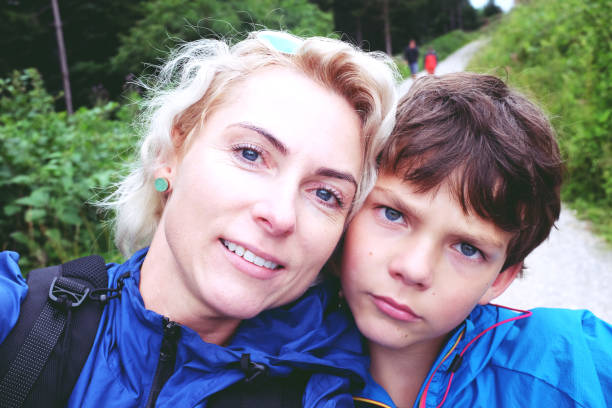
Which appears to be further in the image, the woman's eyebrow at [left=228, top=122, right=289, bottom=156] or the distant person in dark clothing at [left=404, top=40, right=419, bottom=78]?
the distant person in dark clothing at [left=404, top=40, right=419, bottom=78]

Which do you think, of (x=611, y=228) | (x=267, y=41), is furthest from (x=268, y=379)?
(x=611, y=228)

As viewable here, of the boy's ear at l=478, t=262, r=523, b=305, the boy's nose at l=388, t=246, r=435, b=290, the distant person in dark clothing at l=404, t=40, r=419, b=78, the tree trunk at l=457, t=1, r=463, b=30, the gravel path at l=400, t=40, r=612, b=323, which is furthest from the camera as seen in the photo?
the tree trunk at l=457, t=1, r=463, b=30

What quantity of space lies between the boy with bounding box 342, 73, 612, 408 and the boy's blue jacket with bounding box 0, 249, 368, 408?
20cm

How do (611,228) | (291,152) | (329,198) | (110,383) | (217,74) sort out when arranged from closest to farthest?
(110,383)
(291,152)
(329,198)
(217,74)
(611,228)

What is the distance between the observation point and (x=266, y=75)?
64.1 inches

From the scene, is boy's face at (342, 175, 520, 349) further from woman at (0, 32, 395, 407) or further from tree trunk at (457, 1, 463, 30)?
tree trunk at (457, 1, 463, 30)

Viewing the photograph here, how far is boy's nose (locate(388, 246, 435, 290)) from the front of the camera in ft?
4.89

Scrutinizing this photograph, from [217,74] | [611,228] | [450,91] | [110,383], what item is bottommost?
[611,228]

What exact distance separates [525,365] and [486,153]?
83cm

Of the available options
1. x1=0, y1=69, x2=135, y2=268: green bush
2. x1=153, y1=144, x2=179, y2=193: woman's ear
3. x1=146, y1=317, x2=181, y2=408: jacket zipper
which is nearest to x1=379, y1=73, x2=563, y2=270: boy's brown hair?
x1=153, y1=144, x2=179, y2=193: woman's ear

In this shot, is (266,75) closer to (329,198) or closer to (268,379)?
(329,198)

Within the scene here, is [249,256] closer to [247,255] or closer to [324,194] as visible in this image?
[247,255]

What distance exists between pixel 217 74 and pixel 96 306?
994 mm

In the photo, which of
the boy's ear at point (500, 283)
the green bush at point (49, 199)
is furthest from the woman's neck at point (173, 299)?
the green bush at point (49, 199)
